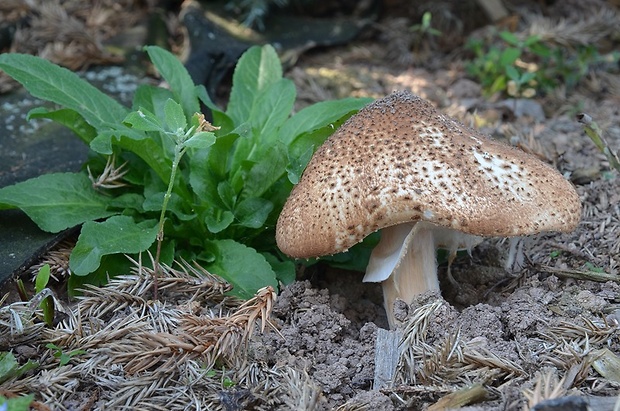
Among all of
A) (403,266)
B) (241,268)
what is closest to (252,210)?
(241,268)

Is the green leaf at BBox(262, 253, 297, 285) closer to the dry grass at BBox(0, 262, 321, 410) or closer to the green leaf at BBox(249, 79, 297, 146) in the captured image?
the dry grass at BBox(0, 262, 321, 410)

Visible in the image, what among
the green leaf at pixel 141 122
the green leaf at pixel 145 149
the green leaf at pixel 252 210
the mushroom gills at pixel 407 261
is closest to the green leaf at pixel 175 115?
the green leaf at pixel 141 122

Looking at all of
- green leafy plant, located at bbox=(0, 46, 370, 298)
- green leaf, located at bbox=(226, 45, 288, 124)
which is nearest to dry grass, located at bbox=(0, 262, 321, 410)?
green leafy plant, located at bbox=(0, 46, 370, 298)

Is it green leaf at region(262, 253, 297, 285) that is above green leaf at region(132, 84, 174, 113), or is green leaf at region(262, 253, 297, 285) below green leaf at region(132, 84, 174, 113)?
below

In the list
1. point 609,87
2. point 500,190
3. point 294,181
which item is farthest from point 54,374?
point 609,87

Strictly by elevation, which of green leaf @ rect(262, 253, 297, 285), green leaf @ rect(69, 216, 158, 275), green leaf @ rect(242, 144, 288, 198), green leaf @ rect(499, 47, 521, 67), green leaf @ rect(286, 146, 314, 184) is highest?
green leaf @ rect(286, 146, 314, 184)

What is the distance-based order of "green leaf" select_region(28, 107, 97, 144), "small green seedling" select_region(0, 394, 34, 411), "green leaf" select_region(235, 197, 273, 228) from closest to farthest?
"small green seedling" select_region(0, 394, 34, 411) < "green leaf" select_region(235, 197, 273, 228) < "green leaf" select_region(28, 107, 97, 144)

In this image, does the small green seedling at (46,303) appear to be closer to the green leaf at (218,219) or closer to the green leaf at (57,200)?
the green leaf at (57,200)
